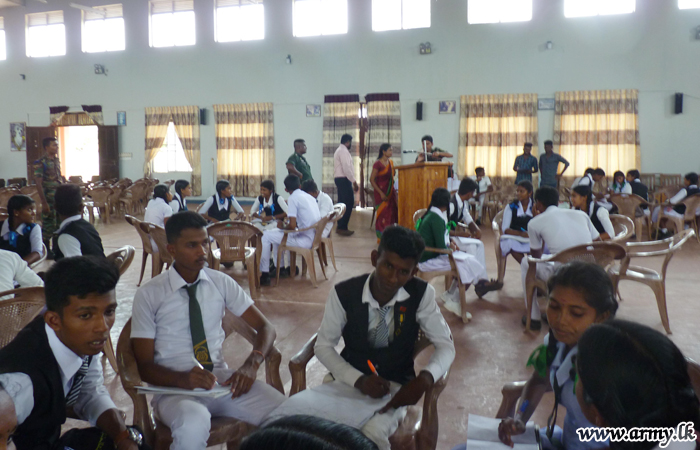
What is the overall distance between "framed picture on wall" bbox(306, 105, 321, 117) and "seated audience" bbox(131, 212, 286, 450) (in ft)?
33.4

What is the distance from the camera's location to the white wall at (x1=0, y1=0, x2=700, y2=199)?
10070mm

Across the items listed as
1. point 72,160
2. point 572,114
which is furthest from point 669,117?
point 72,160

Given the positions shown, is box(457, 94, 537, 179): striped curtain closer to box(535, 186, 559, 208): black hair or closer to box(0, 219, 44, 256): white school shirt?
box(535, 186, 559, 208): black hair

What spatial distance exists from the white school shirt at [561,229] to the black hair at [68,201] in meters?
2.93

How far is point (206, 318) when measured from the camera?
1884 millimetres

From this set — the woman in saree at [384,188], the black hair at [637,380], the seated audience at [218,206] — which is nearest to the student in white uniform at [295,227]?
the seated audience at [218,206]

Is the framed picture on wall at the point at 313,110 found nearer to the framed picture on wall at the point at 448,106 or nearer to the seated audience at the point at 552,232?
the framed picture on wall at the point at 448,106

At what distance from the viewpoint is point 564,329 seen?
1.49m

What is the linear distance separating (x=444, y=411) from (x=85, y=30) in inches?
566

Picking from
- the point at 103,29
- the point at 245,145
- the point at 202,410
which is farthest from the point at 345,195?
the point at 103,29

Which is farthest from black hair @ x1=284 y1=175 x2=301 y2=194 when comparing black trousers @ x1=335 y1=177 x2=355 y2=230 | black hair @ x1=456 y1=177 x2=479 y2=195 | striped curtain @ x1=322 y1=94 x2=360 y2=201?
striped curtain @ x1=322 y1=94 x2=360 y2=201

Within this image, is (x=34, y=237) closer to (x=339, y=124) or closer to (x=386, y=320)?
(x=386, y=320)

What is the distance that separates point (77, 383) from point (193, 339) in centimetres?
44

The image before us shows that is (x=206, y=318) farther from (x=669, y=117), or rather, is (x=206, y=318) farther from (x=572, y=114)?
(x=669, y=117)
